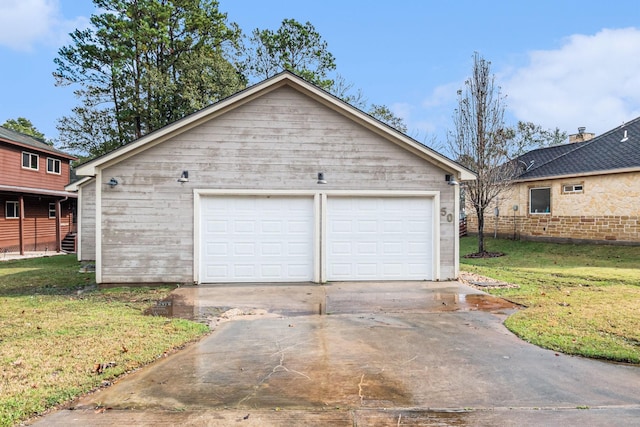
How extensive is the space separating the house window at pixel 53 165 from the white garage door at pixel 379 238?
20992 millimetres

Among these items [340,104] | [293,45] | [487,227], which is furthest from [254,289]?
[293,45]

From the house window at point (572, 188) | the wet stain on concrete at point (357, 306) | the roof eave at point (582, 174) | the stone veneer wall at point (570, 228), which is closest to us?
the wet stain on concrete at point (357, 306)

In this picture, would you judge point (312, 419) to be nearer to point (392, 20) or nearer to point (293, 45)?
point (392, 20)

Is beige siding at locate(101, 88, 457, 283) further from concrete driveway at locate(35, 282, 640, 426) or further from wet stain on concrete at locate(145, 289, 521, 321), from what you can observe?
concrete driveway at locate(35, 282, 640, 426)

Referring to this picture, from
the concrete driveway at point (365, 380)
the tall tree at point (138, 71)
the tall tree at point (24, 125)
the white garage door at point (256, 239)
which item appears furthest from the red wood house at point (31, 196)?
the tall tree at point (24, 125)

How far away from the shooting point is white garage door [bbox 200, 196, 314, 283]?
10016 millimetres

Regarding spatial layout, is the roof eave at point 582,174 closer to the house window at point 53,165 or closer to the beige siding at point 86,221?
the beige siding at point 86,221

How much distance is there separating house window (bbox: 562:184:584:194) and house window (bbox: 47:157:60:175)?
2721cm

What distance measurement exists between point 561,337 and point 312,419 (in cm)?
398

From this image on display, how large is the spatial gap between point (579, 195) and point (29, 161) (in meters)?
27.3

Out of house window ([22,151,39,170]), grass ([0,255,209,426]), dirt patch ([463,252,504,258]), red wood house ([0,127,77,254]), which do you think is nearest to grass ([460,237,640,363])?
dirt patch ([463,252,504,258])

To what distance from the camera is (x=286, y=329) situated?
6.11 metres

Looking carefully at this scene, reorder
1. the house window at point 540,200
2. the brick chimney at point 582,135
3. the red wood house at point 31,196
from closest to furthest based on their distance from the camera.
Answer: the house window at point 540,200
the red wood house at point 31,196
the brick chimney at point 582,135

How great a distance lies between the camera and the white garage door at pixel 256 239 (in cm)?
1002
